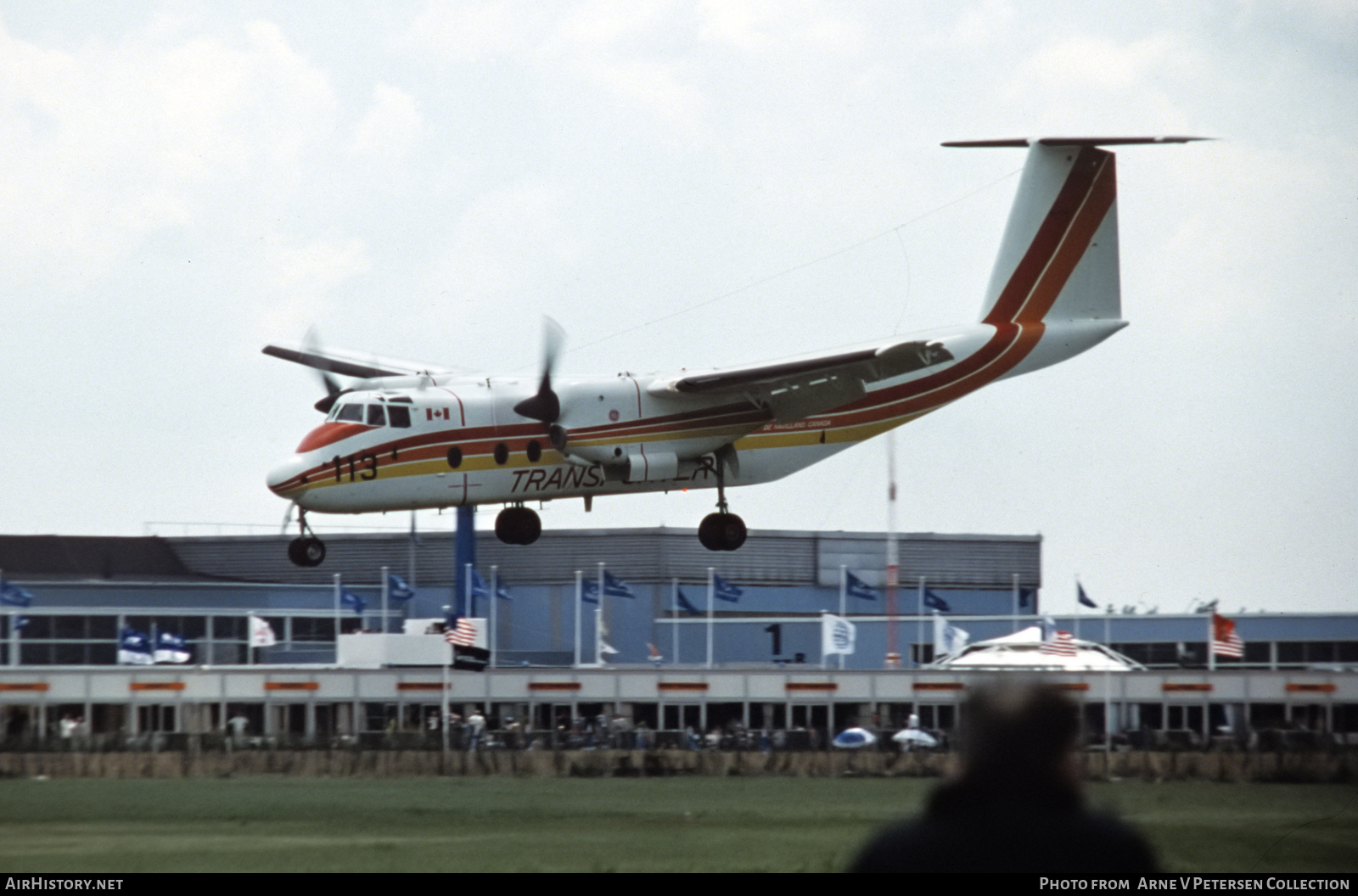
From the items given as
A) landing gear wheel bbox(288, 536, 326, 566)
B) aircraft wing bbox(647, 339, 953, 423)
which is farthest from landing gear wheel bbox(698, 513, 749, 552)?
landing gear wheel bbox(288, 536, 326, 566)

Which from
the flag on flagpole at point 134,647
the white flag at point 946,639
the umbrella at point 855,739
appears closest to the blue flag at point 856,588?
the white flag at point 946,639

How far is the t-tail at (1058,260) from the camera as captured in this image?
41.5 meters

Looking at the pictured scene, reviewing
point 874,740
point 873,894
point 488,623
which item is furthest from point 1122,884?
point 488,623

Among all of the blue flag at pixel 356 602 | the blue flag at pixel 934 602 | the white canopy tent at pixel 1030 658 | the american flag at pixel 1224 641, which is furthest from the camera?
the blue flag at pixel 934 602

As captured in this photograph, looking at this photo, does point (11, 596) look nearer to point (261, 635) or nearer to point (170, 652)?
point (170, 652)

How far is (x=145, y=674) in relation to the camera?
2459 inches

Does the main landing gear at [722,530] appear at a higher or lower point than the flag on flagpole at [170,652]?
higher

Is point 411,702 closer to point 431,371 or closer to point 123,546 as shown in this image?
point 431,371

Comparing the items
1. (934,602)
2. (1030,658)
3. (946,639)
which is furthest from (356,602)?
(1030,658)

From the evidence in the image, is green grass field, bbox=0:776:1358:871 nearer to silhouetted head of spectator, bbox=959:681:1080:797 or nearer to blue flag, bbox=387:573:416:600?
silhouetted head of spectator, bbox=959:681:1080:797

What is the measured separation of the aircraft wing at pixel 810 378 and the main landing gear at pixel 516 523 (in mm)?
4432

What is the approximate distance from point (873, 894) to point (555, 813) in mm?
33214

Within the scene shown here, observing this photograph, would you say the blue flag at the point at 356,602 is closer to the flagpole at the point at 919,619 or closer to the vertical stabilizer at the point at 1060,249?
the flagpole at the point at 919,619

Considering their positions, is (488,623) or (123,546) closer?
(488,623)
